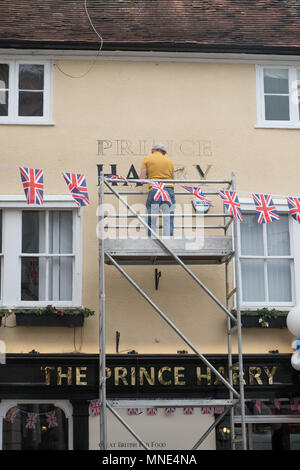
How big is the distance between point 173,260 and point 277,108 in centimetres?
318

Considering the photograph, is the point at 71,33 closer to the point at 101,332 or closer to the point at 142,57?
the point at 142,57

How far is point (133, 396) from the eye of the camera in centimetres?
1418

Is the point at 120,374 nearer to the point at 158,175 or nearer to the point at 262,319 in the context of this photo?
the point at 262,319

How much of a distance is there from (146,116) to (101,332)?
381cm

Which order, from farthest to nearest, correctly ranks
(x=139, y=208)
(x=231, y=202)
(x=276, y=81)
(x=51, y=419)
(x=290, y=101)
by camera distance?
(x=276, y=81) < (x=290, y=101) < (x=139, y=208) < (x=51, y=419) < (x=231, y=202)

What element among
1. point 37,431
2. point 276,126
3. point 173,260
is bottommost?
point 37,431

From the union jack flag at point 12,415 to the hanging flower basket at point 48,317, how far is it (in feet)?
4.20

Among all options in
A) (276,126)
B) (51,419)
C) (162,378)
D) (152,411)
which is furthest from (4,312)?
(276,126)

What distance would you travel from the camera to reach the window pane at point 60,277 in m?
14.7

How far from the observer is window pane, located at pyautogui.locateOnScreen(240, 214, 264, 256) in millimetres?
15078

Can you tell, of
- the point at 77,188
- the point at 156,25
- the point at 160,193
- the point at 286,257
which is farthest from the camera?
the point at 156,25

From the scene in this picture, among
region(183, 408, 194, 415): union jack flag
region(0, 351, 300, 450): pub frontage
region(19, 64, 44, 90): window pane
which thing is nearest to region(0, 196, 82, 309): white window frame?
region(0, 351, 300, 450): pub frontage

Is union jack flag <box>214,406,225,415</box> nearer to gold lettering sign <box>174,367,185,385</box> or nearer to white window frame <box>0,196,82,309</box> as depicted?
gold lettering sign <box>174,367,185,385</box>
